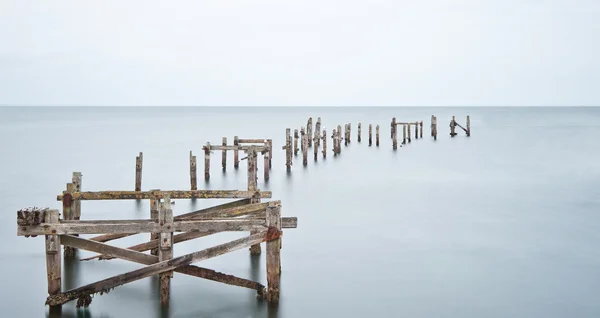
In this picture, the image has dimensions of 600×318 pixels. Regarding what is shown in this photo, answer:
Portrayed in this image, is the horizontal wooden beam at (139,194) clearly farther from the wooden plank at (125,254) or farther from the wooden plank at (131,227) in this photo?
the wooden plank at (131,227)

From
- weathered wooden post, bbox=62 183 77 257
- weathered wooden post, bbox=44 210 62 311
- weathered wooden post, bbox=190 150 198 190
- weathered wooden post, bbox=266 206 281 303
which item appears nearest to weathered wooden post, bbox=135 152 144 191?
weathered wooden post, bbox=190 150 198 190

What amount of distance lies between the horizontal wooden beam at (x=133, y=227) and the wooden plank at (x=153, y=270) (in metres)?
0.21

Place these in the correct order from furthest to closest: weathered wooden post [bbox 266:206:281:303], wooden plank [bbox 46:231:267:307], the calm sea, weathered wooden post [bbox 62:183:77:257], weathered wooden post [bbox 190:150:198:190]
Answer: weathered wooden post [bbox 190:150:198:190] → weathered wooden post [bbox 62:183:77:257] → the calm sea → weathered wooden post [bbox 266:206:281:303] → wooden plank [bbox 46:231:267:307]

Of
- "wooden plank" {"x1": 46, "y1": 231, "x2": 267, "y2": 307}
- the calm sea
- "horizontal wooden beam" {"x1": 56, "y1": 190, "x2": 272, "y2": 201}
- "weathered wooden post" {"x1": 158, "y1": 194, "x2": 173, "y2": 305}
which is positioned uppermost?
"horizontal wooden beam" {"x1": 56, "y1": 190, "x2": 272, "y2": 201}

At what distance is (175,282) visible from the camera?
10.5 meters

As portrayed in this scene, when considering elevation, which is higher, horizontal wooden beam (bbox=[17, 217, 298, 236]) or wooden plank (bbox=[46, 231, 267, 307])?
horizontal wooden beam (bbox=[17, 217, 298, 236])

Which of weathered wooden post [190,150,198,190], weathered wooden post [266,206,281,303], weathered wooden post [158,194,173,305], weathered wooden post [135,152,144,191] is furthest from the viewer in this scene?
weathered wooden post [190,150,198,190]

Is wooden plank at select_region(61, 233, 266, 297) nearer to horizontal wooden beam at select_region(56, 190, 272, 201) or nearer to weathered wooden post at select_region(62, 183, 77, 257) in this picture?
horizontal wooden beam at select_region(56, 190, 272, 201)

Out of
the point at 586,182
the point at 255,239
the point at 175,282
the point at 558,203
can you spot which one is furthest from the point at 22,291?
the point at 586,182

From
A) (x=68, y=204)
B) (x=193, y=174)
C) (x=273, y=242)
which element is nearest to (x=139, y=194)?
(x=68, y=204)

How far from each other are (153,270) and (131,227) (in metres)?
0.67

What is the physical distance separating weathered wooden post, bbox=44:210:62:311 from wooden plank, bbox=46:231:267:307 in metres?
0.19

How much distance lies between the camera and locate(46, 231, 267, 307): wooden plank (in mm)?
8477

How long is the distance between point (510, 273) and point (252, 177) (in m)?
6.79
